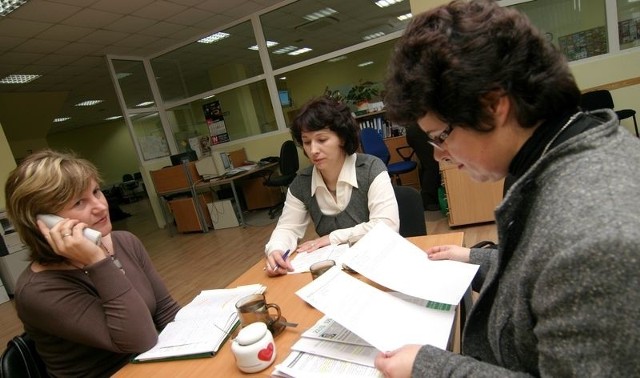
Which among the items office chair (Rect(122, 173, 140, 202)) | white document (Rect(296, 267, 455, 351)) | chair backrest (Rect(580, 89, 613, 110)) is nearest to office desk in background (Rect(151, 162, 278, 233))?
chair backrest (Rect(580, 89, 613, 110))

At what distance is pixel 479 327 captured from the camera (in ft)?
2.33

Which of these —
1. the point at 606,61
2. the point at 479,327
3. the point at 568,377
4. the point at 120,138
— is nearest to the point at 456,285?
the point at 479,327

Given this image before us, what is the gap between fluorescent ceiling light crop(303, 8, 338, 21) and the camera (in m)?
6.25

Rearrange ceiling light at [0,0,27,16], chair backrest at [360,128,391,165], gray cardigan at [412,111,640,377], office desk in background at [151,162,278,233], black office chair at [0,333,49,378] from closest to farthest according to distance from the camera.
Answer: gray cardigan at [412,111,640,377], black office chair at [0,333,49,378], ceiling light at [0,0,27,16], chair backrest at [360,128,391,165], office desk in background at [151,162,278,233]

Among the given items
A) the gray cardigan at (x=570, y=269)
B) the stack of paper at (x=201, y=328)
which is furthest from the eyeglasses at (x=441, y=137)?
the stack of paper at (x=201, y=328)

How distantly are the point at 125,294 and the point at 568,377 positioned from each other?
3.54 feet

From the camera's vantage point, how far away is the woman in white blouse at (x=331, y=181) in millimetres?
1727

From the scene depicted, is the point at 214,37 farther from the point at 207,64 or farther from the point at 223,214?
the point at 223,214

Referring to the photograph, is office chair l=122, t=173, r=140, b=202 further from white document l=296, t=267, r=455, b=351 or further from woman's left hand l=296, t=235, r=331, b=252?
white document l=296, t=267, r=455, b=351

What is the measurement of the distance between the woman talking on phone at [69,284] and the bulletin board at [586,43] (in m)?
5.00

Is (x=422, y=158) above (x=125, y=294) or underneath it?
underneath

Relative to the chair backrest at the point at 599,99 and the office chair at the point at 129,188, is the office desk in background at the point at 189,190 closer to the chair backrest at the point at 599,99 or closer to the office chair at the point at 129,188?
the chair backrest at the point at 599,99

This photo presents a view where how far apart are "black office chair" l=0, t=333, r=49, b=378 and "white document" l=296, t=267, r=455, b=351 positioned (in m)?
0.85

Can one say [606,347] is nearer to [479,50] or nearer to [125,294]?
[479,50]
